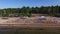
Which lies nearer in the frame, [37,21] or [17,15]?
[37,21]

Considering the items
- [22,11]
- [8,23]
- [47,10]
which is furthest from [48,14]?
[8,23]

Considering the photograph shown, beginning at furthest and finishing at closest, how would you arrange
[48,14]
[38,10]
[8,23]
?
[38,10], [48,14], [8,23]

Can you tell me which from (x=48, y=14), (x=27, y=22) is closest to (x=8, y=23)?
(x=27, y=22)

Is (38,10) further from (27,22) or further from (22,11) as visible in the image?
(27,22)

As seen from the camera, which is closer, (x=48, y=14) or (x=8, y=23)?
(x=8, y=23)

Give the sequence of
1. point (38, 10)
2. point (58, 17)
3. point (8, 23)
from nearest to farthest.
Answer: point (8, 23) → point (58, 17) → point (38, 10)

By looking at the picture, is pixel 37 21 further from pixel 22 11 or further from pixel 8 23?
pixel 22 11

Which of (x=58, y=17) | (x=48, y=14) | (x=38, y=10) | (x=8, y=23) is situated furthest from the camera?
(x=38, y=10)
